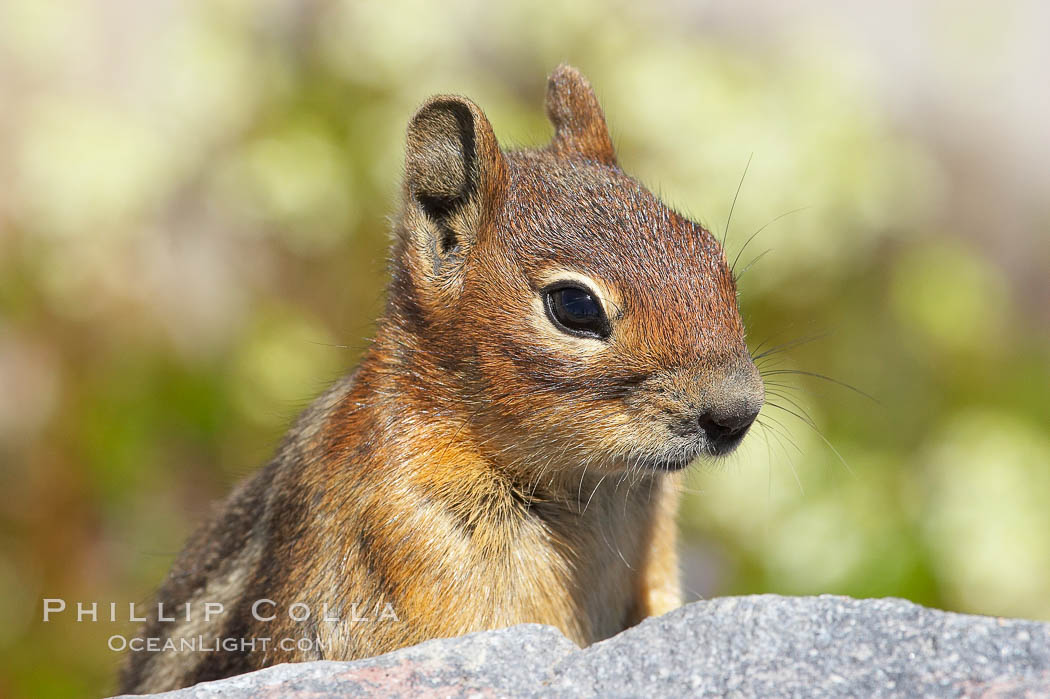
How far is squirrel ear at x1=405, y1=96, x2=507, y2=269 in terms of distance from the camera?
326cm

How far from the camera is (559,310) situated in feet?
10.0

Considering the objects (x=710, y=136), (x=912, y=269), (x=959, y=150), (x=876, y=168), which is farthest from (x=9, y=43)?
(x=959, y=150)

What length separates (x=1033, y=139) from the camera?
9.10m

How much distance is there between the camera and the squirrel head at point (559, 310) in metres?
2.91

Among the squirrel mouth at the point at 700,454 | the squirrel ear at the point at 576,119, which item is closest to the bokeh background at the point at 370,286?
the squirrel ear at the point at 576,119

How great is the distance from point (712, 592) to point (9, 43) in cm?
464

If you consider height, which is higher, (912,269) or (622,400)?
(912,269)

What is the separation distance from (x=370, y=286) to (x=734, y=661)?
4158 millimetres

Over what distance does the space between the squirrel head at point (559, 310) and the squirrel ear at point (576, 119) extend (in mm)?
311

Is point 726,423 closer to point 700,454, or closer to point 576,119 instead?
point 700,454

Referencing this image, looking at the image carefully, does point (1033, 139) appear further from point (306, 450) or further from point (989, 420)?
point (306, 450)

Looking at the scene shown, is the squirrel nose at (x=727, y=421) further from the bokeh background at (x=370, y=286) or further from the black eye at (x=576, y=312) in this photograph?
the bokeh background at (x=370, y=286)

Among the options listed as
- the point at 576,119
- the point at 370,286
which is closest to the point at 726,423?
the point at 576,119

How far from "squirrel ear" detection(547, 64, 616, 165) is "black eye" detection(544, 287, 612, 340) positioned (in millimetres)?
770
